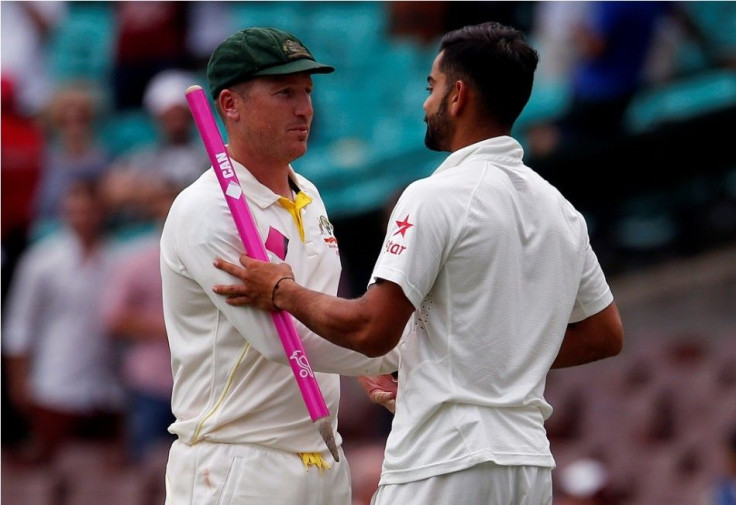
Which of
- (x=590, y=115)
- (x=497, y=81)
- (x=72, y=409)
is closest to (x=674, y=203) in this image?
(x=590, y=115)

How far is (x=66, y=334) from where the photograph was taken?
8891mm

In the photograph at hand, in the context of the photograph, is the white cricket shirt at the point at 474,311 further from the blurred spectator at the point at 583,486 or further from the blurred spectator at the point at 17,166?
the blurred spectator at the point at 17,166

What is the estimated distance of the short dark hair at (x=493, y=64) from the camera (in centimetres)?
357

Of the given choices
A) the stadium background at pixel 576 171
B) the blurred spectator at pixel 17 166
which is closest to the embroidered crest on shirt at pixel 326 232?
the stadium background at pixel 576 171

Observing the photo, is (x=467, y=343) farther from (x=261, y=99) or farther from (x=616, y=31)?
(x=616, y=31)

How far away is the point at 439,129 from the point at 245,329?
70 cm

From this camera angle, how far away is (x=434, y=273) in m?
3.46

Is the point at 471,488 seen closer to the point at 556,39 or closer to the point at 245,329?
the point at 245,329

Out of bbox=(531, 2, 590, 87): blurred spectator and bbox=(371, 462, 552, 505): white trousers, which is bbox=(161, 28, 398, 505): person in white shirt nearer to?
bbox=(371, 462, 552, 505): white trousers

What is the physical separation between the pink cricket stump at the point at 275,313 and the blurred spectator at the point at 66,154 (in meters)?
5.80

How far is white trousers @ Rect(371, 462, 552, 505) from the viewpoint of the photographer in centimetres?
346

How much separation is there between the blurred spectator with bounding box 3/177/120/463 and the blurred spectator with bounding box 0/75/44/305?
0.35 m

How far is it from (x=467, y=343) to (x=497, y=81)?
0.65 metres

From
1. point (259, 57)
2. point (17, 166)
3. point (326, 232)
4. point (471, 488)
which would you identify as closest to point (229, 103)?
point (259, 57)
